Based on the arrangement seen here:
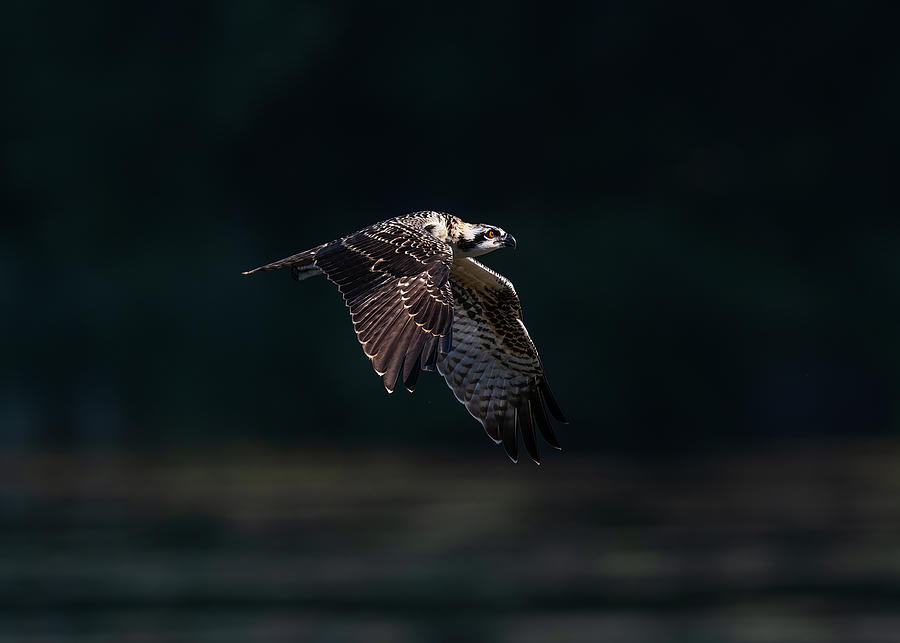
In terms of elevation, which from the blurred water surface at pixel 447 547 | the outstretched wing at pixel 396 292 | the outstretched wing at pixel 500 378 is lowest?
the blurred water surface at pixel 447 547

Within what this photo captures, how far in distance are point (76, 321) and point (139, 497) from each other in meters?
7.03

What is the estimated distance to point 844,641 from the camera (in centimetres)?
1381

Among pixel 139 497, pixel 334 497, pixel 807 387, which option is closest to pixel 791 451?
pixel 807 387

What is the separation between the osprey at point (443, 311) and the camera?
711cm

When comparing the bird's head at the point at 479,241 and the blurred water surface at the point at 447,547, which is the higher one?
the bird's head at the point at 479,241

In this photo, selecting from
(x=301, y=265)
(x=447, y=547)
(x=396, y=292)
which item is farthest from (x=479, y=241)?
(x=447, y=547)

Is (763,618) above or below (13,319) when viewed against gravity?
below

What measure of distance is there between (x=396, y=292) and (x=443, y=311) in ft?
0.80

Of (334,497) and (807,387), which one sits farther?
(807,387)

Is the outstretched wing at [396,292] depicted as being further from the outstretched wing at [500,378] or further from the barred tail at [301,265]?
the outstretched wing at [500,378]

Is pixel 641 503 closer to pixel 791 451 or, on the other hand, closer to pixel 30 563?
pixel 791 451

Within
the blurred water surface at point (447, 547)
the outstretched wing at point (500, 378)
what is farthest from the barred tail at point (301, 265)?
the blurred water surface at point (447, 547)

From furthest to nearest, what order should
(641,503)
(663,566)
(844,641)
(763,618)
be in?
(641,503)
(663,566)
(763,618)
(844,641)

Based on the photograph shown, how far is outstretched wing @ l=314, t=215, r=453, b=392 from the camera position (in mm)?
7008
